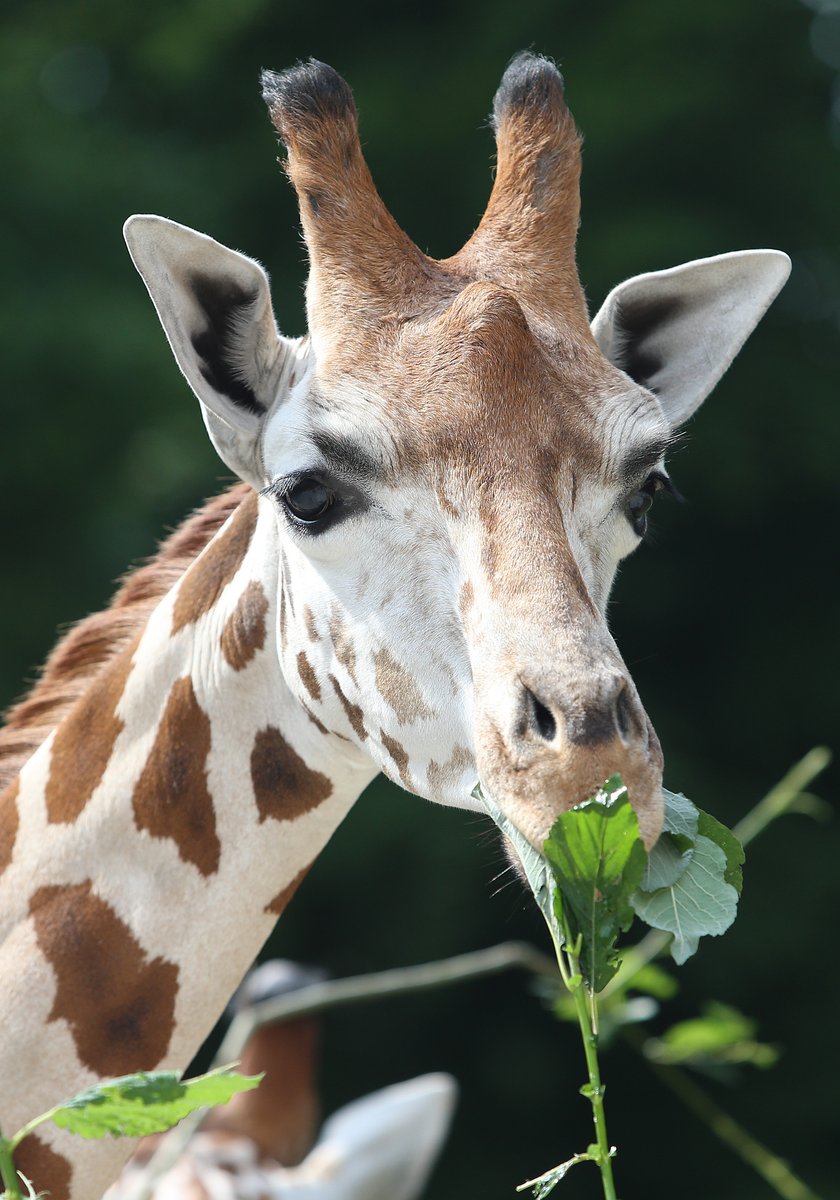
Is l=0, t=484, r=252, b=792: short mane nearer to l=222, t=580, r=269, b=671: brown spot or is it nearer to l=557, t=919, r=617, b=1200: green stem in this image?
l=222, t=580, r=269, b=671: brown spot

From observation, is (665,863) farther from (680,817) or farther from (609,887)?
(609,887)

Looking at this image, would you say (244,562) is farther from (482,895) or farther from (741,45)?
(741,45)

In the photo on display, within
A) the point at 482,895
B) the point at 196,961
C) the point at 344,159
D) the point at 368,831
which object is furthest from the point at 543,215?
the point at 482,895

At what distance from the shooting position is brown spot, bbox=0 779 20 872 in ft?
8.93

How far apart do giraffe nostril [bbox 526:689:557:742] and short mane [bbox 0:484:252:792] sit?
113cm

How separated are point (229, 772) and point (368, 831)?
5.23m

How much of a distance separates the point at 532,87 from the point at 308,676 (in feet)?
3.94

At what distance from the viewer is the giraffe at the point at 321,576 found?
91.0 inches

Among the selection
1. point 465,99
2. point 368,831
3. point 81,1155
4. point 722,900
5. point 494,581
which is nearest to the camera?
point 722,900

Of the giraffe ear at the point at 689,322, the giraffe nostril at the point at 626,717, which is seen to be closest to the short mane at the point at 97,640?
the giraffe ear at the point at 689,322

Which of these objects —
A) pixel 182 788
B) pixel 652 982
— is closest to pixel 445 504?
pixel 182 788

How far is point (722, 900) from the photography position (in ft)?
6.54

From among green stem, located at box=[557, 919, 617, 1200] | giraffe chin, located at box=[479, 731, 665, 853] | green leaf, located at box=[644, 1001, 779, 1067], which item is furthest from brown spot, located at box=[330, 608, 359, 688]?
green leaf, located at box=[644, 1001, 779, 1067]

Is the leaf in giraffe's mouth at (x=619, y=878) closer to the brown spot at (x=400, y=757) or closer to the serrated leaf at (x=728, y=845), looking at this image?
the serrated leaf at (x=728, y=845)
